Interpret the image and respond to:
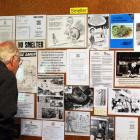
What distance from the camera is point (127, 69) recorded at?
1884 millimetres

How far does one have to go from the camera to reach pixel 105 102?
192 cm

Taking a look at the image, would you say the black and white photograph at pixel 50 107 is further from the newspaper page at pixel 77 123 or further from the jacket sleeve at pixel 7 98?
the jacket sleeve at pixel 7 98

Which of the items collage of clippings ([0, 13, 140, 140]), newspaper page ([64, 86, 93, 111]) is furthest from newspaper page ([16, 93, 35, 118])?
newspaper page ([64, 86, 93, 111])

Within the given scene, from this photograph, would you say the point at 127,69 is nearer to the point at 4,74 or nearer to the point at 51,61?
the point at 51,61

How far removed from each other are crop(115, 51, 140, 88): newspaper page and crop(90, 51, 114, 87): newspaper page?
1.3 inches

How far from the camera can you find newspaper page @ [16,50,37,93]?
2053 millimetres

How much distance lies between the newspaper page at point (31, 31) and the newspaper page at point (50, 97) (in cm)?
21

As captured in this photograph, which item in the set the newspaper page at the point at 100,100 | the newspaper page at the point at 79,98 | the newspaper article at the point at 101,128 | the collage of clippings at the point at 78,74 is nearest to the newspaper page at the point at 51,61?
the collage of clippings at the point at 78,74

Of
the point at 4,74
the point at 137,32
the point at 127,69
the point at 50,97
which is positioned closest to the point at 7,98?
the point at 4,74

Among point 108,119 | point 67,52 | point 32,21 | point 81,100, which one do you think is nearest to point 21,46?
point 32,21

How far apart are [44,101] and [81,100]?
0.75ft

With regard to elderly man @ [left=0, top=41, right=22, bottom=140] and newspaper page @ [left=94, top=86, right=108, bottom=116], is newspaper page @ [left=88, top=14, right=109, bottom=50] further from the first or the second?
elderly man @ [left=0, top=41, right=22, bottom=140]

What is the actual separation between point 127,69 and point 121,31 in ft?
0.71

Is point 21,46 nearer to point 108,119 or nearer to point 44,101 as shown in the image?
point 44,101
